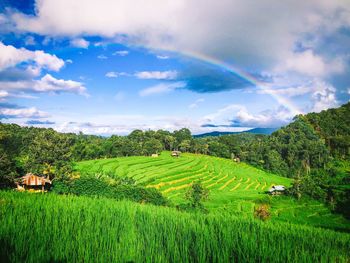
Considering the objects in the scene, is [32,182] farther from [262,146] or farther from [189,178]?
[262,146]

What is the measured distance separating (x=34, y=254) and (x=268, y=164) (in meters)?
110

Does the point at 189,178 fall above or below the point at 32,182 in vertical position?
below

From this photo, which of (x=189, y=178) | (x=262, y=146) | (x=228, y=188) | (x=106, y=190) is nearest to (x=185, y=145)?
(x=262, y=146)

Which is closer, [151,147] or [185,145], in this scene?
[151,147]

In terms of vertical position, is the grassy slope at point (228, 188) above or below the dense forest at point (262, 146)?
below

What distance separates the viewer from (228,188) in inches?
2527

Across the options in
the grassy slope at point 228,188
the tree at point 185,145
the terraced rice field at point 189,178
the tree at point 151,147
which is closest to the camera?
the grassy slope at point 228,188

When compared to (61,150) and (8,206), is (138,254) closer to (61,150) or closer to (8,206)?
(8,206)

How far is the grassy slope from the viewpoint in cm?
3803

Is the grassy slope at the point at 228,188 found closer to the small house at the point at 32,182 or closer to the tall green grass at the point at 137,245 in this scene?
the tall green grass at the point at 137,245

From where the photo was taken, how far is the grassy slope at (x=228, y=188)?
3803 centimetres

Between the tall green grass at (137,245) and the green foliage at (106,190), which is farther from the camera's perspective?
the green foliage at (106,190)

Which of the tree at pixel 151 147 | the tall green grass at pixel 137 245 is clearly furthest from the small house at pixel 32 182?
the tree at pixel 151 147

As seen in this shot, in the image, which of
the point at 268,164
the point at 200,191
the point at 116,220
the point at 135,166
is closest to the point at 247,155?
the point at 268,164
